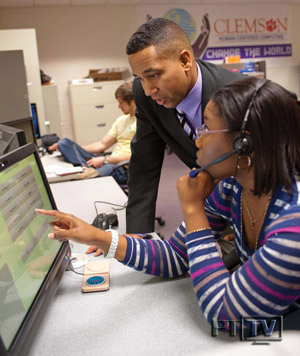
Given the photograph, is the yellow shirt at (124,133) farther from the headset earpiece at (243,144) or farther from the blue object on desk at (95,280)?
the headset earpiece at (243,144)

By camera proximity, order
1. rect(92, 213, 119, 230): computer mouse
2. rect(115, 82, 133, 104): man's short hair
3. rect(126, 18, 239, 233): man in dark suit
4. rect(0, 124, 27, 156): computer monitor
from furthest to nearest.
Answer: rect(115, 82, 133, 104): man's short hair → rect(92, 213, 119, 230): computer mouse → rect(126, 18, 239, 233): man in dark suit → rect(0, 124, 27, 156): computer monitor

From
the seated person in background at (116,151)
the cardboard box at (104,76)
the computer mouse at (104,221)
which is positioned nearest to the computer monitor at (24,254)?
the computer mouse at (104,221)

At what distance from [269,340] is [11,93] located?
157 inches

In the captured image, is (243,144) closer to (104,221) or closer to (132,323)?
(132,323)

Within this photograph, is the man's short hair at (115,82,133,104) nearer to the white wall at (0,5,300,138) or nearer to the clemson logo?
the white wall at (0,5,300,138)

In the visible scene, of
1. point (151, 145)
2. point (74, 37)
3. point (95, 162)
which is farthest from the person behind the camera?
point (74, 37)

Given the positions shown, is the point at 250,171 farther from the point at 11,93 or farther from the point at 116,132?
the point at 11,93

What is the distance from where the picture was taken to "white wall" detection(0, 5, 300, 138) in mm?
6277

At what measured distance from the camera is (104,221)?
1.42m

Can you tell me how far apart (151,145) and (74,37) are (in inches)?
219

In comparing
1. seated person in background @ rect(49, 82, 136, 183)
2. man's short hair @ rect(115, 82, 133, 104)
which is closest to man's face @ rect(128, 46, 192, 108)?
seated person in background @ rect(49, 82, 136, 183)

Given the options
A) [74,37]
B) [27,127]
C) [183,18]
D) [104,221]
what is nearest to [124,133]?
[27,127]

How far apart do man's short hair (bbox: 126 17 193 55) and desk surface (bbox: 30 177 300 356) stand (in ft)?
2.42

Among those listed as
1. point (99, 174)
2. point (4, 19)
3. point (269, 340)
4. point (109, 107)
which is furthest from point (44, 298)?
point (4, 19)
